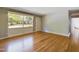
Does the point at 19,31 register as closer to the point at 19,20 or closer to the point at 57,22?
the point at 19,20

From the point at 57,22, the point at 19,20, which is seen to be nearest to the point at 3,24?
the point at 19,20

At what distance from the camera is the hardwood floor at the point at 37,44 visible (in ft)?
4.93

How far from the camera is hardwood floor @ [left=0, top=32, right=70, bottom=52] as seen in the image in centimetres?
150

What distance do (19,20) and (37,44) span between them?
20.2 inches

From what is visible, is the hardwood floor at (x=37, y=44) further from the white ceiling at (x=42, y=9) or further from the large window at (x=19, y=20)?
the white ceiling at (x=42, y=9)

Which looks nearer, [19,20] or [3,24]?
[3,24]

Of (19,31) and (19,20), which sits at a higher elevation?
(19,20)

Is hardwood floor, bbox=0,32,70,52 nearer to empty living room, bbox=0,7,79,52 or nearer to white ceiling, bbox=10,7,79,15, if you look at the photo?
empty living room, bbox=0,7,79,52

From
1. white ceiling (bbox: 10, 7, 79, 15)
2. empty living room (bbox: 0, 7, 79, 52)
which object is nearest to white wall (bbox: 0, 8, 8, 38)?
empty living room (bbox: 0, 7, 79, 52)

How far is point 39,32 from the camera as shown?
5.40ft
